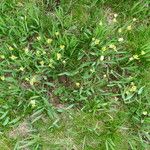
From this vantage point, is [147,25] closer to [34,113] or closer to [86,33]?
[86,33]

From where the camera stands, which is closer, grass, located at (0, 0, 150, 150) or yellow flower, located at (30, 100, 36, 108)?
yellow flower, located at (30, 100, 36, 108)

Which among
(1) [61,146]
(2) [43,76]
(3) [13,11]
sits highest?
(3) [13,11]

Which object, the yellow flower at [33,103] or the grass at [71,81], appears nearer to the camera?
the yellow flower at [33,103]

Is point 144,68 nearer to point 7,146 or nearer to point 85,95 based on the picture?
point 85,95

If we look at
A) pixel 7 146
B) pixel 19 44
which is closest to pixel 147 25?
pixel 19 44

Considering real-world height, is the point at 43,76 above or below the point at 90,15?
below

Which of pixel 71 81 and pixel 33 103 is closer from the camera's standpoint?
pixel 33 103
